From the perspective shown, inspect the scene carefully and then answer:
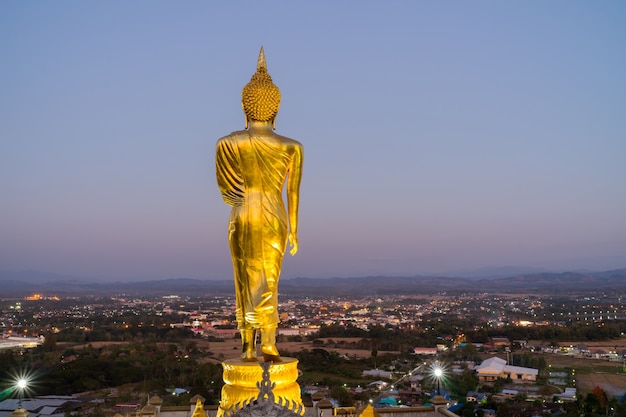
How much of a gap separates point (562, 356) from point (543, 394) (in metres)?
11.9

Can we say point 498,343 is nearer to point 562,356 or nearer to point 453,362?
point 562,356

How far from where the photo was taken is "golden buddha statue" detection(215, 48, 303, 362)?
7508 millimetres

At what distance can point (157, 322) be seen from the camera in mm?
42344

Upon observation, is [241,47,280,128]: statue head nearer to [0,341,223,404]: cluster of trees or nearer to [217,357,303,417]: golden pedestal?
[217,357,303,417]: golden pedestal

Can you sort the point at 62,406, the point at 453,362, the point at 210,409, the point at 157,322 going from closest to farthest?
1. the point at 210,409
2. the point at 62,406
3. the point at 453,362
4. the point at 157,322

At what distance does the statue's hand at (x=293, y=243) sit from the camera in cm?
789

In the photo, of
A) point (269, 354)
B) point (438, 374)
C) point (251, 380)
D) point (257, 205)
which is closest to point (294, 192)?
point (257, 205)

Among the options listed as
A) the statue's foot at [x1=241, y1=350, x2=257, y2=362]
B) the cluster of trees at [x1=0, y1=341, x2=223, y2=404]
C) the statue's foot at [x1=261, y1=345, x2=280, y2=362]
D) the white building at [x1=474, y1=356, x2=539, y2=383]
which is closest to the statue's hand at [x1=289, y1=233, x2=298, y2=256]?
the statue's foot at [x1=261, y1=345, x2=280, y2=362]

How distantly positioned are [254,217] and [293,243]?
Answer: 0.69 metres

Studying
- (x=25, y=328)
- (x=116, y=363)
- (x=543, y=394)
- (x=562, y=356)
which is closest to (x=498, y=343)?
(x=562, y=356)

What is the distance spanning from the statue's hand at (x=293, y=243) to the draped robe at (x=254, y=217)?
20 cm

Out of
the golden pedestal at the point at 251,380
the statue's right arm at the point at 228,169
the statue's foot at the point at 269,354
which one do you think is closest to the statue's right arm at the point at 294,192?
the statue's right arm at the point at 228,169

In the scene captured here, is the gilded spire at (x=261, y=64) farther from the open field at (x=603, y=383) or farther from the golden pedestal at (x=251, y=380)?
the open field at (x=603, y=383)

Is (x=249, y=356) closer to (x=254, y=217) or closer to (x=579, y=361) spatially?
(x=254, y=217)
